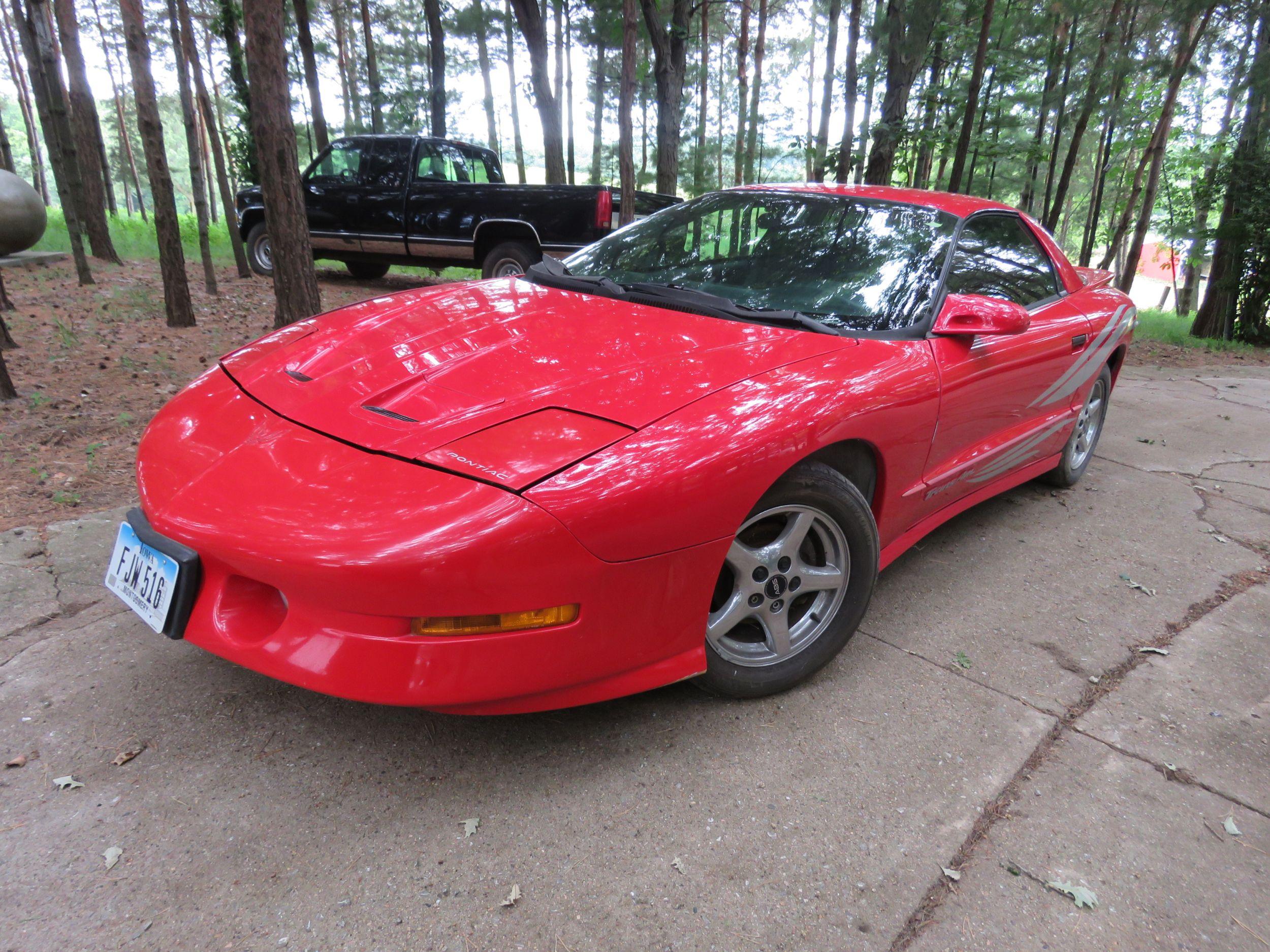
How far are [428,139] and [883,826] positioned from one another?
9.00m

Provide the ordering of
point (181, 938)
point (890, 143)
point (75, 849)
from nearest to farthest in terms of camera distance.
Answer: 1. point (181, 938)
2. point (75, 849)
3. point (890, 143)

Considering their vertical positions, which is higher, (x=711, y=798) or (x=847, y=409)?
(x=847, y=409)

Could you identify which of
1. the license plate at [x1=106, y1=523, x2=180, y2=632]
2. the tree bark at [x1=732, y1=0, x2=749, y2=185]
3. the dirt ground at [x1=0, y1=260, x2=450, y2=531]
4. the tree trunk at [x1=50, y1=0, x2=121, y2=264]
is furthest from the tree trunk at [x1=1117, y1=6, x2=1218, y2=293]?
the tree trunk at [x1=50, y1=0, x2=121, y2=264]

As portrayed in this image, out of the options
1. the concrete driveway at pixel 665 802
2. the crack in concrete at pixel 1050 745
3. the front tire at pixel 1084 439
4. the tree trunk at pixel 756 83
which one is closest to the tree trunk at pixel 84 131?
the concrete driveway at pixel 665 802

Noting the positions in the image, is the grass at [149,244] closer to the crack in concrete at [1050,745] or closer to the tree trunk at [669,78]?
the tree trunk at [669,78]

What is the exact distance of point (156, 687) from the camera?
Answer: 83.0 inches

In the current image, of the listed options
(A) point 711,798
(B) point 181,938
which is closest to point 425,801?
(B) point 181,938

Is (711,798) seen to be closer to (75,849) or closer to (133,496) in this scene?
(75,849)

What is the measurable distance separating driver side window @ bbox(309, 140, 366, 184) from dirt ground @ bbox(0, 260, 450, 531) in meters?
1.26

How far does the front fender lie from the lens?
5.34ft

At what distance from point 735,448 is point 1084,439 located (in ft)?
10.4

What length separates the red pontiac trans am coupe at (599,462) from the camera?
1.58m

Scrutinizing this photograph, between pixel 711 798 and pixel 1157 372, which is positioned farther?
pixel 1157 372

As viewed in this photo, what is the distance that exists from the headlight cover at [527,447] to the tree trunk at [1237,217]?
12184 mm
